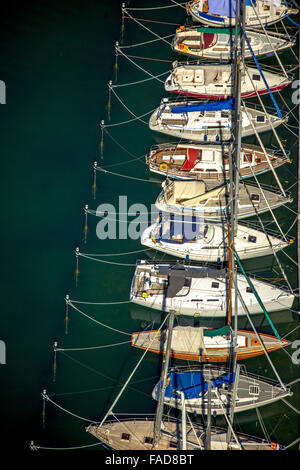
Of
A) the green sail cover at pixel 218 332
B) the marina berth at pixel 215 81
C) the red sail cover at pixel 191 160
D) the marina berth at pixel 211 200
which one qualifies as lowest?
the green sail cover at pixel 218 332

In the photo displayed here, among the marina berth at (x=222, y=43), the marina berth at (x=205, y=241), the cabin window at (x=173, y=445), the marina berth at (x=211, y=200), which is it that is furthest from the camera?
the marina berth at (x=222, y=43)

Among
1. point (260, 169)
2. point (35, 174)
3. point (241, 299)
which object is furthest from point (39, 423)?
point (260, 169)

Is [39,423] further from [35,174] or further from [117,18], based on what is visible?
[117,18]

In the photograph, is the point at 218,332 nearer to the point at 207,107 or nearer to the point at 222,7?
the point at 207,107

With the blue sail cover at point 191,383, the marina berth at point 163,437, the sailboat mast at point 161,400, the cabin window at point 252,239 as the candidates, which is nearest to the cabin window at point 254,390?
the blue sail cover at point 191,383

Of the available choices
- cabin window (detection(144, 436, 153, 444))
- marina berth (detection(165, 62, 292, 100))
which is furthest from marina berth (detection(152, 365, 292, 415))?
marina berth (detection(165, 62, 292, 100))

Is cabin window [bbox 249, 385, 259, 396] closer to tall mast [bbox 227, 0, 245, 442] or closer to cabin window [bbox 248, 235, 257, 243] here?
tall mast [bbox 227, 0, 245, 442]

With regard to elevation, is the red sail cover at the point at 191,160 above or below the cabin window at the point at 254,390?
above

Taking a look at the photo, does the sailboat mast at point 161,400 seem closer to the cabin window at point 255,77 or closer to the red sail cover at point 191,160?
the red sail cover at point 191,160

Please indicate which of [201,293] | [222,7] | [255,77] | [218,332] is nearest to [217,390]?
[218,332]
